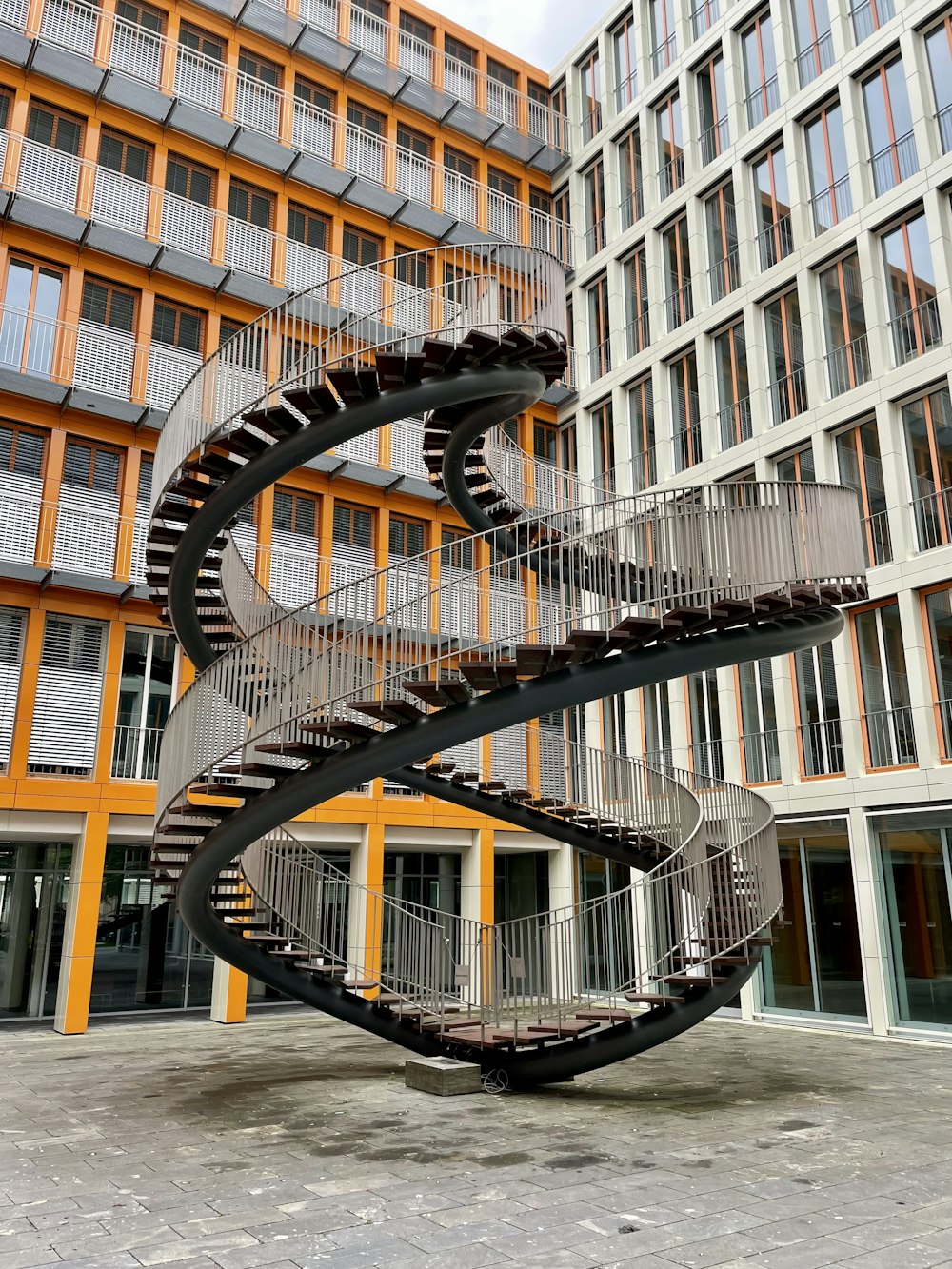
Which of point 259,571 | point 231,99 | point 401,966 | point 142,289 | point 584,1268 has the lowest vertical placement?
point 584,1268

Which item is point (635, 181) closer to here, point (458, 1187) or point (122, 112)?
point (122, 112)

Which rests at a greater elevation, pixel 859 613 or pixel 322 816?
pixel 859 613

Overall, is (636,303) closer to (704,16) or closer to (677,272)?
(677,272)

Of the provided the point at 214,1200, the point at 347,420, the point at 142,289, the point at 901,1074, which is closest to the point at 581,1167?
the point at 214,1200

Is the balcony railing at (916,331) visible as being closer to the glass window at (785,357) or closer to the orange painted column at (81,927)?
the glass window at (785,357)

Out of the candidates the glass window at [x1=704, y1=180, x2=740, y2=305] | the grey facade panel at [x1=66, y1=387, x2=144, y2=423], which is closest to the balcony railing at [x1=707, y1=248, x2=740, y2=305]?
the glass window at [x1=704, y1=180, x2=740, y2=305]

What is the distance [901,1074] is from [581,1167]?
6336mm

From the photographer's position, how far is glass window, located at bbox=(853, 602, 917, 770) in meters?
16.2

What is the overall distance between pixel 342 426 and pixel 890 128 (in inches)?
522

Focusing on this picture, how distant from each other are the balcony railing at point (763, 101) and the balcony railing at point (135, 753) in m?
17.3

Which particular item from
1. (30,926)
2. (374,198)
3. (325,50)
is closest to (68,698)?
(30,926)

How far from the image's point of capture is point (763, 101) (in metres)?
20.9

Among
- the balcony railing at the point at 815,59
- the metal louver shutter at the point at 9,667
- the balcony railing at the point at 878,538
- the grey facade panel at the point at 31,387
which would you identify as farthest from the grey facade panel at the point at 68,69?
the balcony railing at the point at 878,538

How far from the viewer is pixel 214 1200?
271 inches
